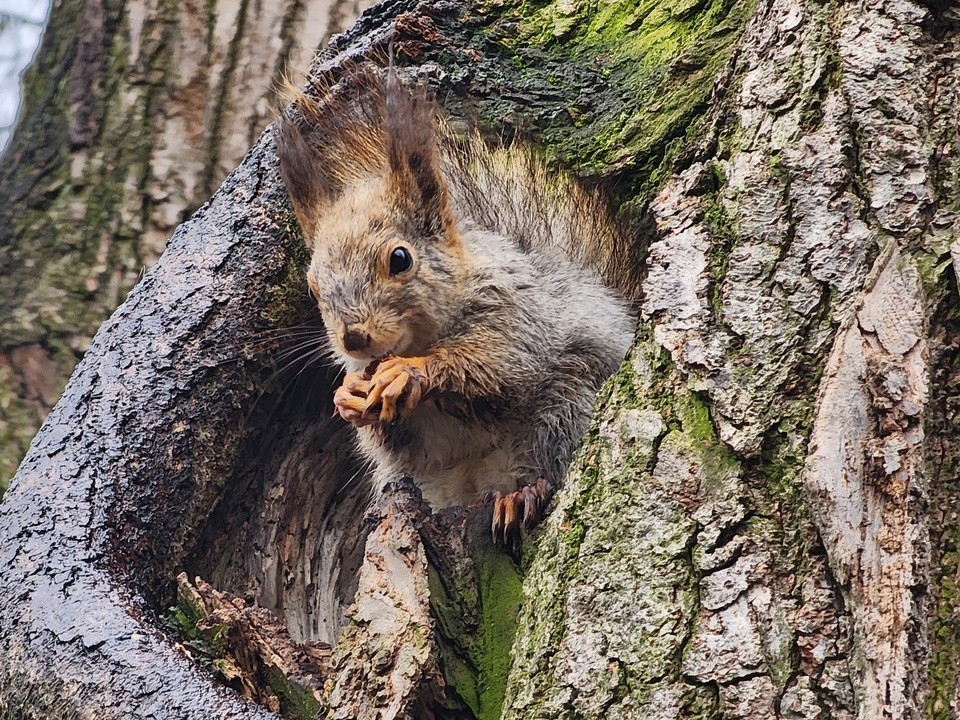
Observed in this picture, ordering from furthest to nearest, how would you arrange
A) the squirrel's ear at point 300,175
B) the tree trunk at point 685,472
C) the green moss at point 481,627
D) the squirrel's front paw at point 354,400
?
the squirrel's ear at point 300,175 < the squirrel's front paw at point 354,400 < the green moss at point 481,627 < the tree trunk at point 685,472

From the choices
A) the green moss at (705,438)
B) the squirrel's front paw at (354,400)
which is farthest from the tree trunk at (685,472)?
the squirrel's front paw at (354,400)

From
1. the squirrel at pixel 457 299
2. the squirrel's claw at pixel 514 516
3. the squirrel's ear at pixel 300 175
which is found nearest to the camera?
the squirrel's claw at pixel 514 516

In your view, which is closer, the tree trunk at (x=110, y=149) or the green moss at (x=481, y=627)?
the green moss at (x=481, y=627)

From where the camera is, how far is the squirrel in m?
2.15

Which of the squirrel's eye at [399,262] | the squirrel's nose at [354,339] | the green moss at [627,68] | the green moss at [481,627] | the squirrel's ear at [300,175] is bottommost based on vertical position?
the green moss at [481,627]

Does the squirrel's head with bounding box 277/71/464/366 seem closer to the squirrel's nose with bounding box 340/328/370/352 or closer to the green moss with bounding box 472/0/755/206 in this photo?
the squirrel's nose with bounding box 340/328/370/352

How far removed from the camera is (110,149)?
10.4 ft

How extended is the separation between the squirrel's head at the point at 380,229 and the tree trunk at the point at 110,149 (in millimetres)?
739

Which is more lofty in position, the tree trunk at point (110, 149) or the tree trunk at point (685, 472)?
the tree trunk at point (110, 149)

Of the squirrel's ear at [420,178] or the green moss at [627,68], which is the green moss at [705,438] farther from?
the squirrel's ear at [420,178]

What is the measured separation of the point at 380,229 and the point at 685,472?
1.12 m

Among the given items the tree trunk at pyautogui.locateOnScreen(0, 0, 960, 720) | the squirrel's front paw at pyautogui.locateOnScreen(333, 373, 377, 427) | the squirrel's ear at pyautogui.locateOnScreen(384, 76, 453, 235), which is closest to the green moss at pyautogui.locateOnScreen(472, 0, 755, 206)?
the tree trunk at pyautogui.locateOnScreen(0, 0, 960, 720)

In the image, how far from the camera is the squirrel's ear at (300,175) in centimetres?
228

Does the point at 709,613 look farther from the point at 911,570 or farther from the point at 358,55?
the point at 358,55
